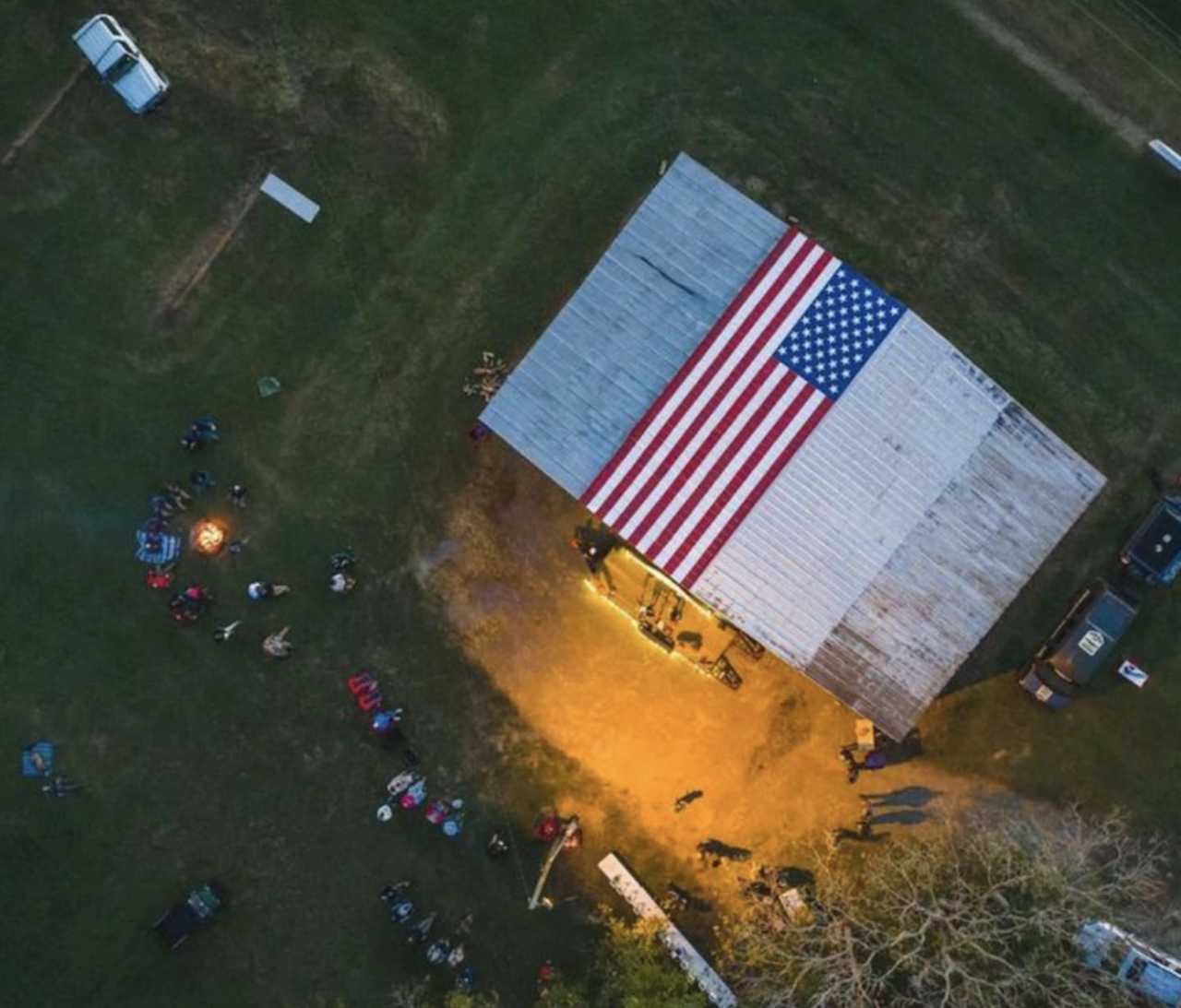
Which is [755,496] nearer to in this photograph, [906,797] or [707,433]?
[707,433]

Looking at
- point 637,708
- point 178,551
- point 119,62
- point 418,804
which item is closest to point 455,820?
point 418,804

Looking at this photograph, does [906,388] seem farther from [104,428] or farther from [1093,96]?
[104,428]

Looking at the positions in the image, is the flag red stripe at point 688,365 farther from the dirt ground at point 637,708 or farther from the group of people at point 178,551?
the group of people at point 178,551

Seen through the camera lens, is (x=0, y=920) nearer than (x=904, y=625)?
No

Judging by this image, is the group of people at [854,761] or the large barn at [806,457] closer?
the large barn at [806,457]

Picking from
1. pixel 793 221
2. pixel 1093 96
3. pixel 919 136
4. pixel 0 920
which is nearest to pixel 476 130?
pixel 793 221

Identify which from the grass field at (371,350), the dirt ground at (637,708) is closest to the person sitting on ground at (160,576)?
the grass field at (371,350)

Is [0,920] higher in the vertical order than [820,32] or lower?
lower
